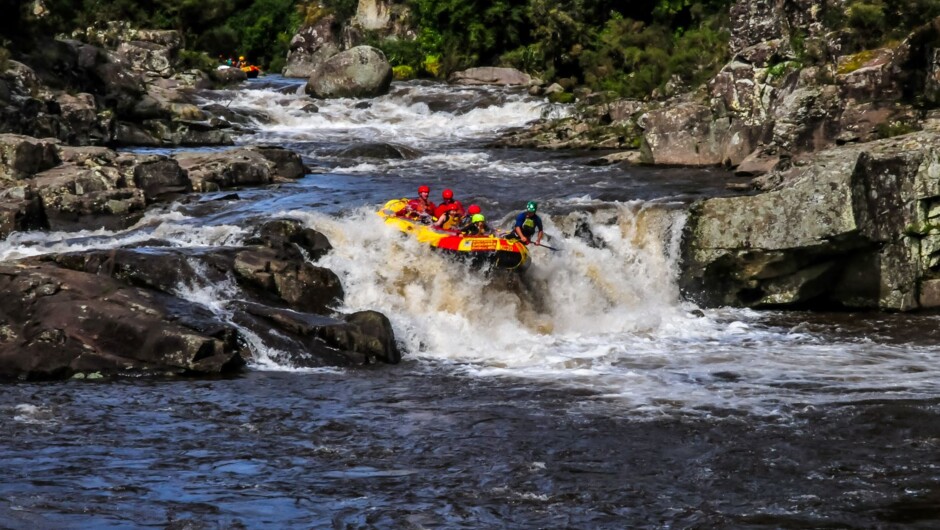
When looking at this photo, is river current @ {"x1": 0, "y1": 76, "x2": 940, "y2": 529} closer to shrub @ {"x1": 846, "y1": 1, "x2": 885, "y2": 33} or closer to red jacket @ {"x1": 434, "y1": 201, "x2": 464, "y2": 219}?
red jacket @ {"x1": 434, "y1": 201, "x2": 464, "y2": 219}

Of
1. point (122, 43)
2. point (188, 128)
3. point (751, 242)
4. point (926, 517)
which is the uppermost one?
point (122, 43)

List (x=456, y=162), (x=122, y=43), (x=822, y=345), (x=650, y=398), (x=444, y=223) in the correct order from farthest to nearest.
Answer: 1. (x=122, y=43)
2. (x=456, y=162)
3. (x=444, y=223)
4. (x=822, y=345)
5. (x=650, y=398)

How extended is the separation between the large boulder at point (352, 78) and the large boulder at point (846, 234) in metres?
20.5

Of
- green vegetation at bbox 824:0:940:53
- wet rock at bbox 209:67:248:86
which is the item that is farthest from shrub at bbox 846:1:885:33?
wet rock at bbox 209:67:248:86

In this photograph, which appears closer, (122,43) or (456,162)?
(456,162)

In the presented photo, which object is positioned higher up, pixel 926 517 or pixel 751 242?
pixel 751 242

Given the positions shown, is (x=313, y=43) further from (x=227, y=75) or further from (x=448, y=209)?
(x=448, y=209)

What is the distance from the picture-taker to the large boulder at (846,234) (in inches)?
655

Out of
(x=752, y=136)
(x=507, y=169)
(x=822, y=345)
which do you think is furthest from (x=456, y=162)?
(x=822, y=345)

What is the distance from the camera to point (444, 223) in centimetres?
1797

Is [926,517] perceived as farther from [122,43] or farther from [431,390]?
[122,43]

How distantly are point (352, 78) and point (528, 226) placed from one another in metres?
19.7

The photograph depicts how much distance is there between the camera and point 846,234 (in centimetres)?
1656

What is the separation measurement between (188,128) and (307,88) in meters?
7.84
